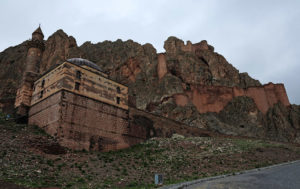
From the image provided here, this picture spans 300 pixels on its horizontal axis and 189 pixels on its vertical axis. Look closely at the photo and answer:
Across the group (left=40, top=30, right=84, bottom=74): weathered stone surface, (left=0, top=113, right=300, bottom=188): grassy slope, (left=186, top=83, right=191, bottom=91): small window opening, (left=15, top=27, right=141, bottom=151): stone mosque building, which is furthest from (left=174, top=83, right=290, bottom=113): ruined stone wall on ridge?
(left=0, top=113, right=300, bottom=188): grassy slope

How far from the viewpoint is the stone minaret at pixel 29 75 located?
27969mm

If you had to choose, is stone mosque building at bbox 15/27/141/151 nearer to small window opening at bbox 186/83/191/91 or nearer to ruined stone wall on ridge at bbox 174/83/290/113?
ruined stone wall on ridge at bbox 174/83/290/113

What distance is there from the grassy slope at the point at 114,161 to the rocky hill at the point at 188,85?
92.3 feet

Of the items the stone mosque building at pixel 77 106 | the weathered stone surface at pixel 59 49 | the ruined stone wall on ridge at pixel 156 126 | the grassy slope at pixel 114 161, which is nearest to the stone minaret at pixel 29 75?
the stone mosque building at pixel 77 106

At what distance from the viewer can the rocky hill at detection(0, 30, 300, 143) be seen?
192ft

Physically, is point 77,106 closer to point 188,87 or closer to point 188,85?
point 188,87

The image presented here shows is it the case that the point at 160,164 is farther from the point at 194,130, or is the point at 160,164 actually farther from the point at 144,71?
the point at 144,71

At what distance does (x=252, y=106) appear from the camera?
206ft

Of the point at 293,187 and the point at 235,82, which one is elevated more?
the point at 235,82

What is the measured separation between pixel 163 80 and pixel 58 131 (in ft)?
142

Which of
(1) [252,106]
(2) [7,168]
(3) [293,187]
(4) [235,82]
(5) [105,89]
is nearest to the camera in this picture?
(3) [293,187]

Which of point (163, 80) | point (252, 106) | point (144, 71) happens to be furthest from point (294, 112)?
point (144, 71)

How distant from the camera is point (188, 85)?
65312 mm

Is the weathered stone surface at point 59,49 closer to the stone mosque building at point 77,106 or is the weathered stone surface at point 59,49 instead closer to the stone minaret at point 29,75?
the stone minaret at point 29,75
